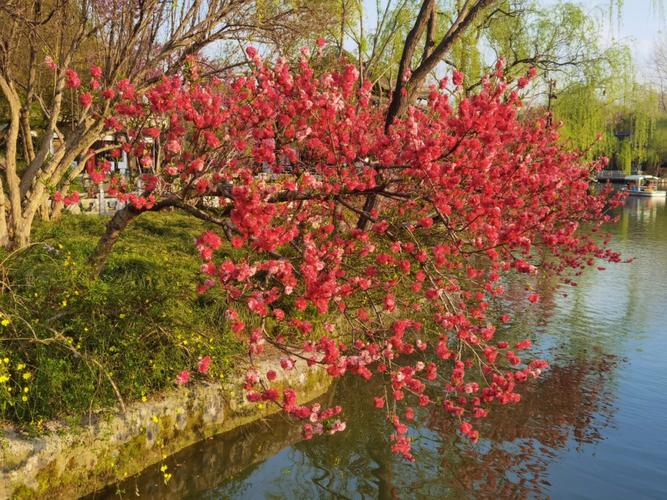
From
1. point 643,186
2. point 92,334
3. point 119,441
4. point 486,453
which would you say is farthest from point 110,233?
point 643,186

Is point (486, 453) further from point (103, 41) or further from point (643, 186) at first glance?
point (643, 186)

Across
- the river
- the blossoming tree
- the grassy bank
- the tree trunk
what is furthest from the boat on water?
the tree trunk

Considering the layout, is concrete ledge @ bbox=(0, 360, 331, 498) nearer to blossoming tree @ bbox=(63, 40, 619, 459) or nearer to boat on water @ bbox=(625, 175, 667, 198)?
blossoming tree @ bbox=(63, 40, 619, 459)

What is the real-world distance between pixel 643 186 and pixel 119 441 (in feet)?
188

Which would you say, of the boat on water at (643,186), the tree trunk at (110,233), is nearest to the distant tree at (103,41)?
the tree trunk at (110,233)

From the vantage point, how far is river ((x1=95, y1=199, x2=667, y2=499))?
5848mm

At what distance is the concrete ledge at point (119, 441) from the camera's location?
15.8 feet

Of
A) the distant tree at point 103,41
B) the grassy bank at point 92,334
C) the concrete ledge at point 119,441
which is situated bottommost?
the concrete ledge at point 119,441

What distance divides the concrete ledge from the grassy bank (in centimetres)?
20

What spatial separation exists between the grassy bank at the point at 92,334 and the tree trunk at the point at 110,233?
182 millimetres

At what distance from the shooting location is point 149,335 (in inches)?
240

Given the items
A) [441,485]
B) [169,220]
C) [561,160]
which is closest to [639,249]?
[561,160]

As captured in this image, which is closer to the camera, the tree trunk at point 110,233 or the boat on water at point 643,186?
the tree trunk at point 110,233

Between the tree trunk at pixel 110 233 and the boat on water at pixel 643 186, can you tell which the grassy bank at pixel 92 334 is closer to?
the tree trunk at pixel 110 233
